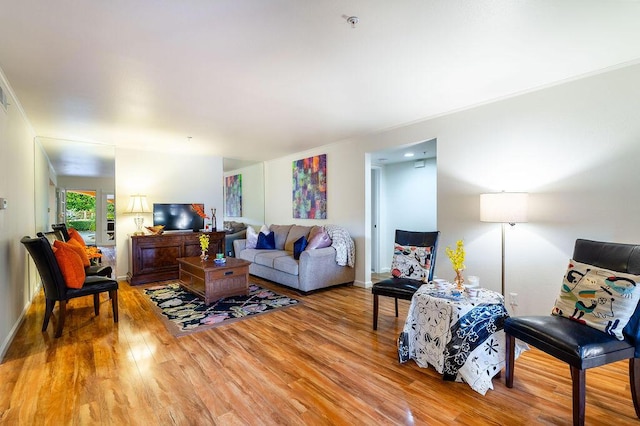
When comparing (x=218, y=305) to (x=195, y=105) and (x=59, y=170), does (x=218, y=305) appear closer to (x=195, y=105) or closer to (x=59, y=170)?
(x=195, y=105)

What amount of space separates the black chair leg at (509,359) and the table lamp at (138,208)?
Result: 5.62 m

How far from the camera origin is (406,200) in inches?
227

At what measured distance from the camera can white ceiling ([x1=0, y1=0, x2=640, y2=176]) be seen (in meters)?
1.78

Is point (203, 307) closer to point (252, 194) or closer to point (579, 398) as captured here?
point (579, 398)

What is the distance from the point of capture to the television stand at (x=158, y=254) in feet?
16.5

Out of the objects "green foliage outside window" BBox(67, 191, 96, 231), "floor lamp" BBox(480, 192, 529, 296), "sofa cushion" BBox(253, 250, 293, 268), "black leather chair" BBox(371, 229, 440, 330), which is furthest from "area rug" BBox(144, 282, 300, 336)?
"green foliage outside window" BBox(67, 191, 96, 231)

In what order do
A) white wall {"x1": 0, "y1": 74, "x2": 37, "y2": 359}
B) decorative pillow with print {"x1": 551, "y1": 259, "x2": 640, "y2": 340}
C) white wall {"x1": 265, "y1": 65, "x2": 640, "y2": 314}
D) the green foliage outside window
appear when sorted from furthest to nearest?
1. the green foliage outside window
2. white wall {"x1": 0, "y1": 74, "x2": 37, "y2": 359}
3. white wall {"x1": 265, "y1": 65, "x2": 640, "y2": 314}
4. decorative pillow with print {"x1": 551, "y1": 259, "x2": 640, "y2": 340}

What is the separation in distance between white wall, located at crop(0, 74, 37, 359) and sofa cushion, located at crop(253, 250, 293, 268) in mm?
2966

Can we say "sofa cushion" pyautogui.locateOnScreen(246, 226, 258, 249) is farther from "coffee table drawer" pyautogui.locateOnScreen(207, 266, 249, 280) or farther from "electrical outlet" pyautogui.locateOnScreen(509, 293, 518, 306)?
"electrical outlet" pyautogui.locateOnScreen(509, 293, 518, 306)

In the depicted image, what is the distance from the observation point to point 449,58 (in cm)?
236

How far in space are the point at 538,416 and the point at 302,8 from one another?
2.80 meters

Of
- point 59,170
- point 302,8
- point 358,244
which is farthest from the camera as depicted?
point 59,170

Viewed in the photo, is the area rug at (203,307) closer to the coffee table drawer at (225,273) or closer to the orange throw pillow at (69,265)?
the coffee table drawer at (225,273)

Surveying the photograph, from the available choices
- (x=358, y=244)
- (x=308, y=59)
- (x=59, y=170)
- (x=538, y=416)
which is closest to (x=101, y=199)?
(x=59, y=170)
